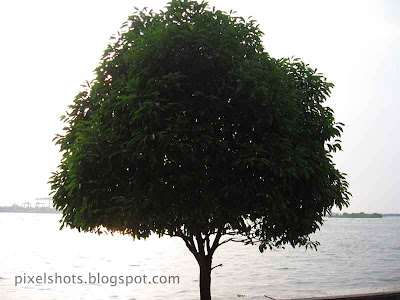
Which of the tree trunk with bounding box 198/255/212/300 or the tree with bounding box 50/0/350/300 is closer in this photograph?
the tree with bounding box 50/0/350/300

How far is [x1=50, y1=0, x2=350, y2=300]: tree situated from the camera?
1055cm

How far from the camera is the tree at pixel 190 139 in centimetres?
1055

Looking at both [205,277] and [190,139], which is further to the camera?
[205,277]

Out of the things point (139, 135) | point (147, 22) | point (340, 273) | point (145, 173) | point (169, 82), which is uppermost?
point (147, 22)

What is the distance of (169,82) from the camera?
10711 mm

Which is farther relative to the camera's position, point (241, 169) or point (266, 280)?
point (266, 280)

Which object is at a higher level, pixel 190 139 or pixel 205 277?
pixel 190 139

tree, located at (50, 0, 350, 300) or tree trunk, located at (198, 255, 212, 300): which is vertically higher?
tree, located at (50, 0, 350, 300)

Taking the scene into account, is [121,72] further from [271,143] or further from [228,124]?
[271,143]

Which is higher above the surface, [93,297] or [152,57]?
[152,57]

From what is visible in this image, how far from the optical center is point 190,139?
34.7 ft

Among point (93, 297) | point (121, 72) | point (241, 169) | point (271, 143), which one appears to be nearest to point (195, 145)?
point (241, 169)

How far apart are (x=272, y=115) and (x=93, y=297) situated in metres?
32.2

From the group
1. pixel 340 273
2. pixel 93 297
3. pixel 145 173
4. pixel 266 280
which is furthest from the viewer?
pixel 340 273
